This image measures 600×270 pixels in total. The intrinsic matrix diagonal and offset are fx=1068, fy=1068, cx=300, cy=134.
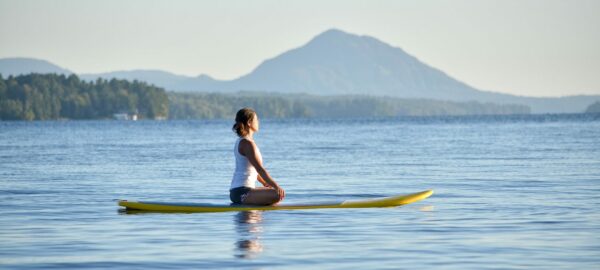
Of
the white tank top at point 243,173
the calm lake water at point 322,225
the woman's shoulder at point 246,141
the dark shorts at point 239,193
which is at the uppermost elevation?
the woman's shoulder at point 246,141

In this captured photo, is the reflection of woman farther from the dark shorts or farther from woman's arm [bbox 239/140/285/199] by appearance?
woman's arm [bbox 239/140/285/199]

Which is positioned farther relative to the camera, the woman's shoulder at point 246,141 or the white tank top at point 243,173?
the white tank top at point 243,173

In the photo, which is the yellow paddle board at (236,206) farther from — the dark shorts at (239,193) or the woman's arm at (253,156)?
the woman's arm at (253,156)

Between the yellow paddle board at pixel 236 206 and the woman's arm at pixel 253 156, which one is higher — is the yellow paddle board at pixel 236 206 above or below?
below

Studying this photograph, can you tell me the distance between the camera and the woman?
51.8 ft

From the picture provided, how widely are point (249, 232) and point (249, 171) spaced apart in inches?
89.0

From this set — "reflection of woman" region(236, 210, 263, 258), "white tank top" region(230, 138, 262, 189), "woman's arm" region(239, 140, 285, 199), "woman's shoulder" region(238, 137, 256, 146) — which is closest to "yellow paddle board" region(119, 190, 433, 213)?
"reflection of woman" region(236, 210, 263, 258)

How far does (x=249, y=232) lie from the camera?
14211mm

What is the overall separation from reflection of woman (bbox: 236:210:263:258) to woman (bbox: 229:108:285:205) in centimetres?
27

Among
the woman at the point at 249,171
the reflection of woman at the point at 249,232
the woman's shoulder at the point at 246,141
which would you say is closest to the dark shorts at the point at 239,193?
the woman at the point at 249,171

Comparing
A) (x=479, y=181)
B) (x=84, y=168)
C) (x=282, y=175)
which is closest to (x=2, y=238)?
→ (x=479, y=181)

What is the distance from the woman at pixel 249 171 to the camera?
51.8 feet

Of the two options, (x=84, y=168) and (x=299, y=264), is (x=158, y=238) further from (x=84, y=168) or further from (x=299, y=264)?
(x=84, y=168)

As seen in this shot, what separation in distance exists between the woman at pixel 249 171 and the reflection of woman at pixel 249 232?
270 mm
